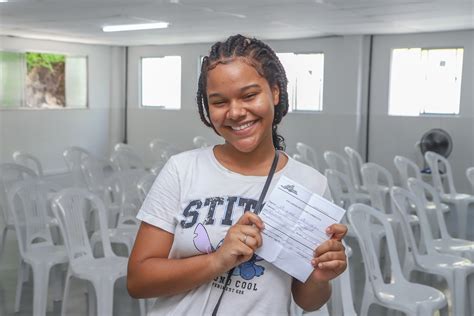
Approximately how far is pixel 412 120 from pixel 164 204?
8165mm

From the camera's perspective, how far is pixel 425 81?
8.66 m

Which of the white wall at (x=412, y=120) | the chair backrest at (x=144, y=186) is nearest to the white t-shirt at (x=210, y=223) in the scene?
the chair backrest at (x=144, y=186)

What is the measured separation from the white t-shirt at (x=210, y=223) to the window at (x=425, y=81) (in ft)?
26.3

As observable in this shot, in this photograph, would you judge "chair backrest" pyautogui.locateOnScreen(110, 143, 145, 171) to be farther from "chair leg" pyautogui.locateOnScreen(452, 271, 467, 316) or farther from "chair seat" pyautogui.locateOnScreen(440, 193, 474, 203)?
"chair leg" pyautogui.locateOnScreen(452, 271, 467, 316)

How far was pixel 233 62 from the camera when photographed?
42.8 inches

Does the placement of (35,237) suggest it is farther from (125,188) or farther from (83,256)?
(125,188)

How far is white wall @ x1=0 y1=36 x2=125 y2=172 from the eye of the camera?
28.8 ft

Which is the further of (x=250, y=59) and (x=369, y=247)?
(x=369, y=247)

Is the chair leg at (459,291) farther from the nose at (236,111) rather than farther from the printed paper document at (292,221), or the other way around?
the nose at (236,111)

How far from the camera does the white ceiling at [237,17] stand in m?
5.64

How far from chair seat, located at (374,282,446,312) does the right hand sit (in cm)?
200

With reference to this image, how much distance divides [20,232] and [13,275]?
909mm

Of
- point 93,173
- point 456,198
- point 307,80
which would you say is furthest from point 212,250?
point 307,80

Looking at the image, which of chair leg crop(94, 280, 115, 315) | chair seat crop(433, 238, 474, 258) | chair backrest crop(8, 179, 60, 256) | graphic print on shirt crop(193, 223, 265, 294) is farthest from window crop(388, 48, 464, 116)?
graphic print on shirt crop(193, 223, 265, 294)
